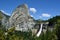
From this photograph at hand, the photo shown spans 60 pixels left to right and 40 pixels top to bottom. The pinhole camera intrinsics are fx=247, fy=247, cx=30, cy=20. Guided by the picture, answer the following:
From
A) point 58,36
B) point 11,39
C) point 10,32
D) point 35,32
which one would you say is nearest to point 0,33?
point 10,32

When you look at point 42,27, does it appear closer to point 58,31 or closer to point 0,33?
point 58,31

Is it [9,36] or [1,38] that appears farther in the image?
[9,36]

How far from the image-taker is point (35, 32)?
189875 millimetres

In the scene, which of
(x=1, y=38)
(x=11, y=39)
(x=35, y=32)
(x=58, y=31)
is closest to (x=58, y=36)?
(x=58, y=31)

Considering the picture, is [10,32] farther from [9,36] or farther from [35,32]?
[35,32]

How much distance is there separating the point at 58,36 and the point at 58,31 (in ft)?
3.66

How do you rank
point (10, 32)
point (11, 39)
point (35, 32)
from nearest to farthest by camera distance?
1. point (10, 32)
2. point (11, 39)
3. point (35, 32)

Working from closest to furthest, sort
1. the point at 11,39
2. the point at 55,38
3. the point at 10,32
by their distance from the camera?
1. the point at 10,32
2. the point at 11,39
3. the point at 55,38

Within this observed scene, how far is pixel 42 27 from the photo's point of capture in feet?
652

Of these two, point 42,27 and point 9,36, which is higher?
point 42,27

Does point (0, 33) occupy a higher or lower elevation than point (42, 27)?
lower

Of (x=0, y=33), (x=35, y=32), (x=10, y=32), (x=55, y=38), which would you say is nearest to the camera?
(x=0, y=33)

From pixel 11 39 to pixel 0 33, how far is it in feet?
37.4

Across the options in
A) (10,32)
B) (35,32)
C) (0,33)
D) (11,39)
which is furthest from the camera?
(35,32)
